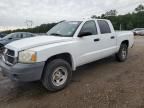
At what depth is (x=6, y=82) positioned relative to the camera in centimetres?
537

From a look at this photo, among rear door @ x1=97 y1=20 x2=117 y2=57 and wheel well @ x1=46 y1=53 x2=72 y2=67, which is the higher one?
rear door @ x1=97 y1=20 x2=117 y2=57

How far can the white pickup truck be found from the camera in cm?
400

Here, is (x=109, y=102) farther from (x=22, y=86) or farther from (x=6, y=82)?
(x=6, y=82)

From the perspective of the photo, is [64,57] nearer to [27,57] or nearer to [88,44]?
[88,44]

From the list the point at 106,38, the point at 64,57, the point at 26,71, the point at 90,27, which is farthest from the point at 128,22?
the point at 26,71

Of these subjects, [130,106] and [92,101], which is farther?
[92,101]

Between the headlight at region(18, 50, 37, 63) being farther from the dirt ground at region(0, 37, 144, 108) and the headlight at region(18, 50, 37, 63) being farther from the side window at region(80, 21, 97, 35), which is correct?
the side window at region(80, 21, 97, 35)

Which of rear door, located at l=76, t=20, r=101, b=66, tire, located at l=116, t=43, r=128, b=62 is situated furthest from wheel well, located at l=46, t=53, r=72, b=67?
tire, located at l=116, t=43, r=128, b=62

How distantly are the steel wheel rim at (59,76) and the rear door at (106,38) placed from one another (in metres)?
1.70

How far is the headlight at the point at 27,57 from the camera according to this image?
396cm

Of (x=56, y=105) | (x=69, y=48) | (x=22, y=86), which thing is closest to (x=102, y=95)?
(x=56, y=105)

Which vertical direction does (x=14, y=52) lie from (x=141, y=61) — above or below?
above

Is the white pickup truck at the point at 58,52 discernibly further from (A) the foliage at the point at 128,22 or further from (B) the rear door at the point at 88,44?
(A) the foliage at the point at 128,22

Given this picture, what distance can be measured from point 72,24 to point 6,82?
2629 mm
